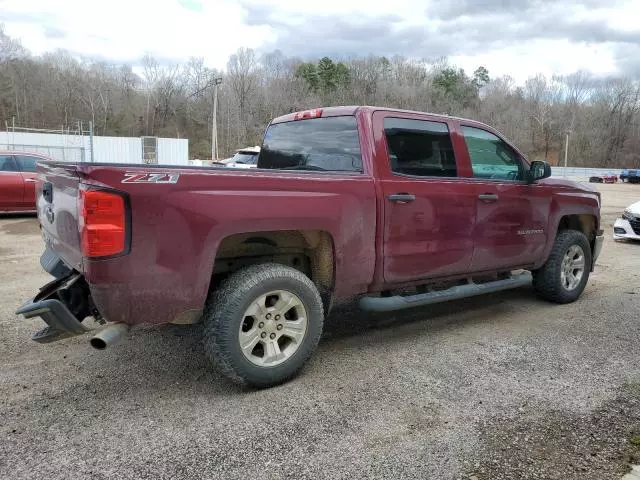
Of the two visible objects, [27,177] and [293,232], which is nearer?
[293,232]

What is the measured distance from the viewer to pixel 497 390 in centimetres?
360

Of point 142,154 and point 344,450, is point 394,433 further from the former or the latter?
point 142,154

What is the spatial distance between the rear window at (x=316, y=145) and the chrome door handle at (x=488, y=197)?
1334mm

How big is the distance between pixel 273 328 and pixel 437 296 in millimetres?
1645

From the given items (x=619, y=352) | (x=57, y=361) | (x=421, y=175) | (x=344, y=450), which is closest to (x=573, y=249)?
(x=619, y=352)

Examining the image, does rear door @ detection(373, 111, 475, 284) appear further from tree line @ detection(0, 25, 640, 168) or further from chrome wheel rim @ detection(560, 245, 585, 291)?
tree line @ detection(0, 25, 640, 168)

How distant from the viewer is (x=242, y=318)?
3385 millimetres

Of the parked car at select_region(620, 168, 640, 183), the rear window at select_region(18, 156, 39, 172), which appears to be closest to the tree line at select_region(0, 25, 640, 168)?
the parked car at select_region(620, 168, 640, 183)

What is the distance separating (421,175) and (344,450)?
91.9 inches

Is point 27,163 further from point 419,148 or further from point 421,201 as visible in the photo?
point 421,201

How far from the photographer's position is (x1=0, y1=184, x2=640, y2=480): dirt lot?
108 inches

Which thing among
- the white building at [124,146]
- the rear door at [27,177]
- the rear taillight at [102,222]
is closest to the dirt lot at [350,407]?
the rear taillight at [102,222]

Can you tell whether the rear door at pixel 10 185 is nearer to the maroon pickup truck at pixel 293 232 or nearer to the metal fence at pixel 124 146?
the maroon pickup truck at pixel 293 232

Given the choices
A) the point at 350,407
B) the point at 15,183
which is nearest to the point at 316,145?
the point at 350,407
